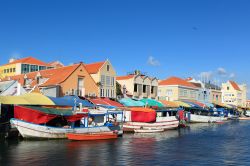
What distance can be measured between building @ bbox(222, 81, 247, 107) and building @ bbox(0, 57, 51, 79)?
82.7m

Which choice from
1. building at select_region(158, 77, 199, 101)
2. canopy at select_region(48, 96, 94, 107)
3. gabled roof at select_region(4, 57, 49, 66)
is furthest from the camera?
gabled roof at select_region(4, 57, 49, 66)

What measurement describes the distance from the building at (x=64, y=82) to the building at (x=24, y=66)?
36.5 m

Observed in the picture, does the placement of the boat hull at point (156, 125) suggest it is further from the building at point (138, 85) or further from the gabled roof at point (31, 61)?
the gabled roof at point (31, 61)

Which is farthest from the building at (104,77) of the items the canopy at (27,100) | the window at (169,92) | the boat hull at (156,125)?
the window at (169,92)

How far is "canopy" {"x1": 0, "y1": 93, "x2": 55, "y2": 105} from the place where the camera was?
47.1m

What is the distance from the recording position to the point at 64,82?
215 feet

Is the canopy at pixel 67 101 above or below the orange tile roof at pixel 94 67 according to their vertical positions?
below

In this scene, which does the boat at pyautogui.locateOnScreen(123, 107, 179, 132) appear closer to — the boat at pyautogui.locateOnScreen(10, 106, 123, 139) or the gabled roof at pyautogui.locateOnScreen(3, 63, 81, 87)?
the boat at pyautogui.locateOnScreen(10, 106, 123, 139)

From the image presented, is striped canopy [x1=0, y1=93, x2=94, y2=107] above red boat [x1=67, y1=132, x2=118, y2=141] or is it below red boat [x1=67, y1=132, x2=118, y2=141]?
above

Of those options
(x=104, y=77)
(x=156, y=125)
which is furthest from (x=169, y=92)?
(x=156, y=125)

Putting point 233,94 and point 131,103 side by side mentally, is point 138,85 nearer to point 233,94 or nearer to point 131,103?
point 131,103

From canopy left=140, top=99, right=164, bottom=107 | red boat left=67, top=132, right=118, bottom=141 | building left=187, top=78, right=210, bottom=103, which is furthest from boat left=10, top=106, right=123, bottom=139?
building left=187, top=78, right=210, bottom=103

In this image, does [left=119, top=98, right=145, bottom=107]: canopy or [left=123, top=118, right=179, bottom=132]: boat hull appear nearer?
[left=123, top=118, right=179, bottom=132]: boat hull

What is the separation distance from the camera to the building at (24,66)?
10871cm
